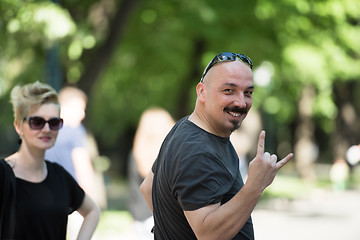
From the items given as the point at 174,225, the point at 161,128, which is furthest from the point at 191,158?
the point at 161,128

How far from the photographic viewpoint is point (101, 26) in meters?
14.5

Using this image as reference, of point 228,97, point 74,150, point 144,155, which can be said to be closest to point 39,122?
point 228,97

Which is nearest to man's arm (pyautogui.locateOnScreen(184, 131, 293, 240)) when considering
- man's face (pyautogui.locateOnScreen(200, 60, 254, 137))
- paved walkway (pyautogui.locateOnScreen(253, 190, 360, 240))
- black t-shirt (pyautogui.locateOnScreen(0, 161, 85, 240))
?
man's face (pyautogui.locateOnScreen(200, 60, 254, 137))

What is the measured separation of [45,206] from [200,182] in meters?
1.31

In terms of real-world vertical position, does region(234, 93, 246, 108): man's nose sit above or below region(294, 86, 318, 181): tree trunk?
below

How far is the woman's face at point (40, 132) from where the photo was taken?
3971mm

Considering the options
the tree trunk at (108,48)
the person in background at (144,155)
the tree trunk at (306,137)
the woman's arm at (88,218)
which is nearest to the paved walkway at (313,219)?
the tree trunk at (108,48)

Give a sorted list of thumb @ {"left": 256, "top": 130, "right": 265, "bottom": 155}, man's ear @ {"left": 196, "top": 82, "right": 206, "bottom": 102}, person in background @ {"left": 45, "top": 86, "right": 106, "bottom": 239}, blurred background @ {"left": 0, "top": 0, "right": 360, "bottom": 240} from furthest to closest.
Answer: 1. blurred background @ {"left": 0, "top": 0, "right": 360, "bottom": 240}
2. person in background @ {"left": 45, "top": 86, "right": 106, "bottom": 239}
3. man's ear @ {"left": 196, "top": 82, "right": 206, "bottom": 102}
4. thumb @ {"left": 256, "top": 130, "right": 265, "bottom": 155}

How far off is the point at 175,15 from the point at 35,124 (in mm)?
12327

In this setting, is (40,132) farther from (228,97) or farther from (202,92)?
(228,97)

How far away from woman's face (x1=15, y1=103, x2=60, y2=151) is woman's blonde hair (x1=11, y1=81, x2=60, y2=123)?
1.2 inches

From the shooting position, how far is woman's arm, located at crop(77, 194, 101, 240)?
157 inches

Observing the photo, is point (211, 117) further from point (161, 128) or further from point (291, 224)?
point (291, 224)

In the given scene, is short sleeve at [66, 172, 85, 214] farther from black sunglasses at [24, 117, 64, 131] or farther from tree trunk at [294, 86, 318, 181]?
tree trunk at [294, 86, 318, 181]
